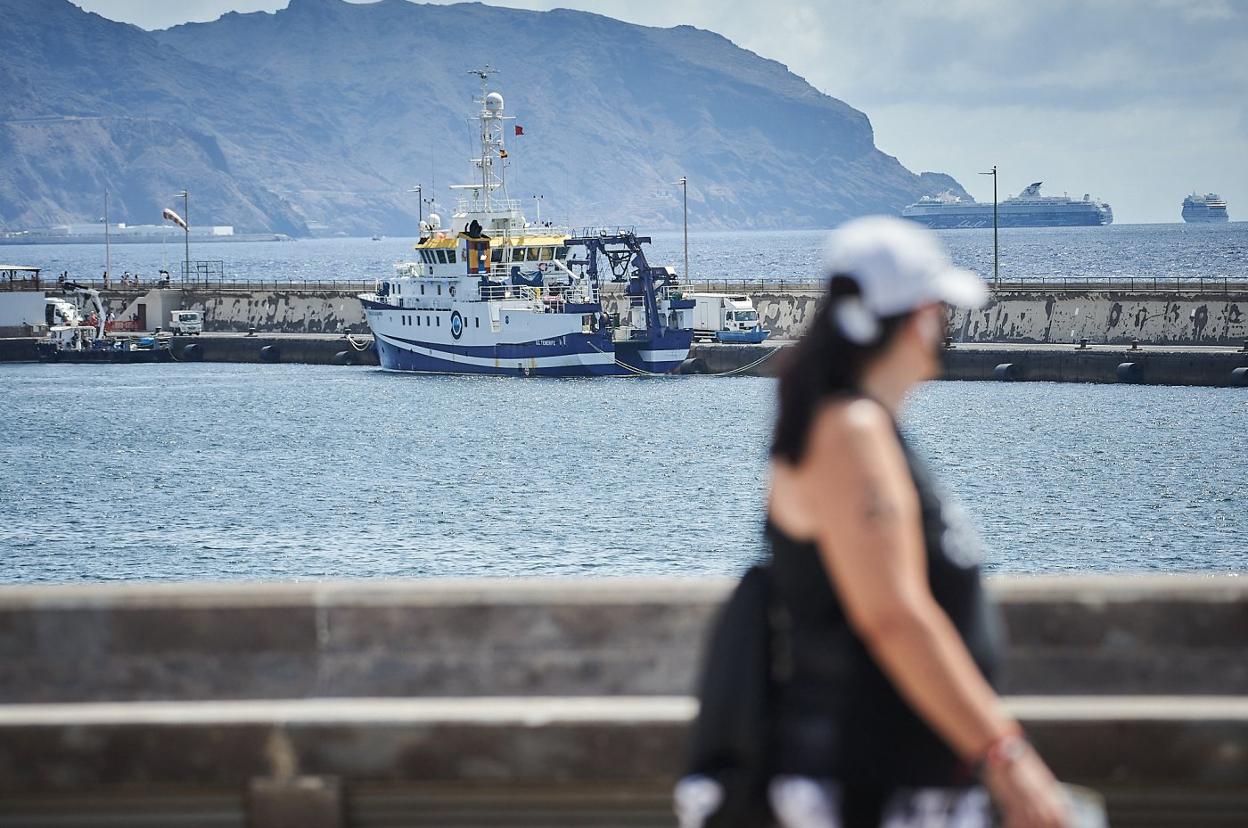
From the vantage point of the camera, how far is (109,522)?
38344 mm

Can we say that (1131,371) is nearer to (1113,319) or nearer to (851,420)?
(1113,319)

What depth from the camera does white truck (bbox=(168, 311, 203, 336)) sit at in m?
86.8

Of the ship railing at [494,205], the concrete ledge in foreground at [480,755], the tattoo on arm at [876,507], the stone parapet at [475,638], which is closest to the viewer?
the tattoo on arm at [876,507]

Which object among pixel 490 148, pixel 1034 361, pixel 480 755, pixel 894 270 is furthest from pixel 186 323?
pixel 894 270

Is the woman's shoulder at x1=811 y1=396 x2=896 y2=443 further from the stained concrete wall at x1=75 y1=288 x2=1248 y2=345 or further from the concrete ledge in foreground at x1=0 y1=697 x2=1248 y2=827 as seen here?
the stained concrete wall at x1=75 y1=288 x2=1248 y2=345

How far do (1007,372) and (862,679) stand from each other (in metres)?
61.0

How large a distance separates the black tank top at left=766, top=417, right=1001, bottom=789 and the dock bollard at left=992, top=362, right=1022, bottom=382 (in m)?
60.8

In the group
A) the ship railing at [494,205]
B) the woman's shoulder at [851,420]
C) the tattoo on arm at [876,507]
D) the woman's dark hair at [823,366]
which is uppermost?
the ship railing at [494,205]

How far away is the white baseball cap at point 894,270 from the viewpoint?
3414 millimetres

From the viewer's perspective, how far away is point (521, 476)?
4516 cm

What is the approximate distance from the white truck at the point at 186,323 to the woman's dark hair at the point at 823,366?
8513 centimetres

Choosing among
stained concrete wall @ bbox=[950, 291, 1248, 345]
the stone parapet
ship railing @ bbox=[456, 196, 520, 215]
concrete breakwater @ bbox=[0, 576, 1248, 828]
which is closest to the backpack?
concrete breakwater @ bbox=[0, 576, 1248, 828]

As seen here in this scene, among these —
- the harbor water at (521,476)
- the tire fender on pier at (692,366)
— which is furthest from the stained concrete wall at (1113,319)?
the tire fender on pier at (692,366)

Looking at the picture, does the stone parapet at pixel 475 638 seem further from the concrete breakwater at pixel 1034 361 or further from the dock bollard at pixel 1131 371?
the dock bollard at pixel 1131 371
